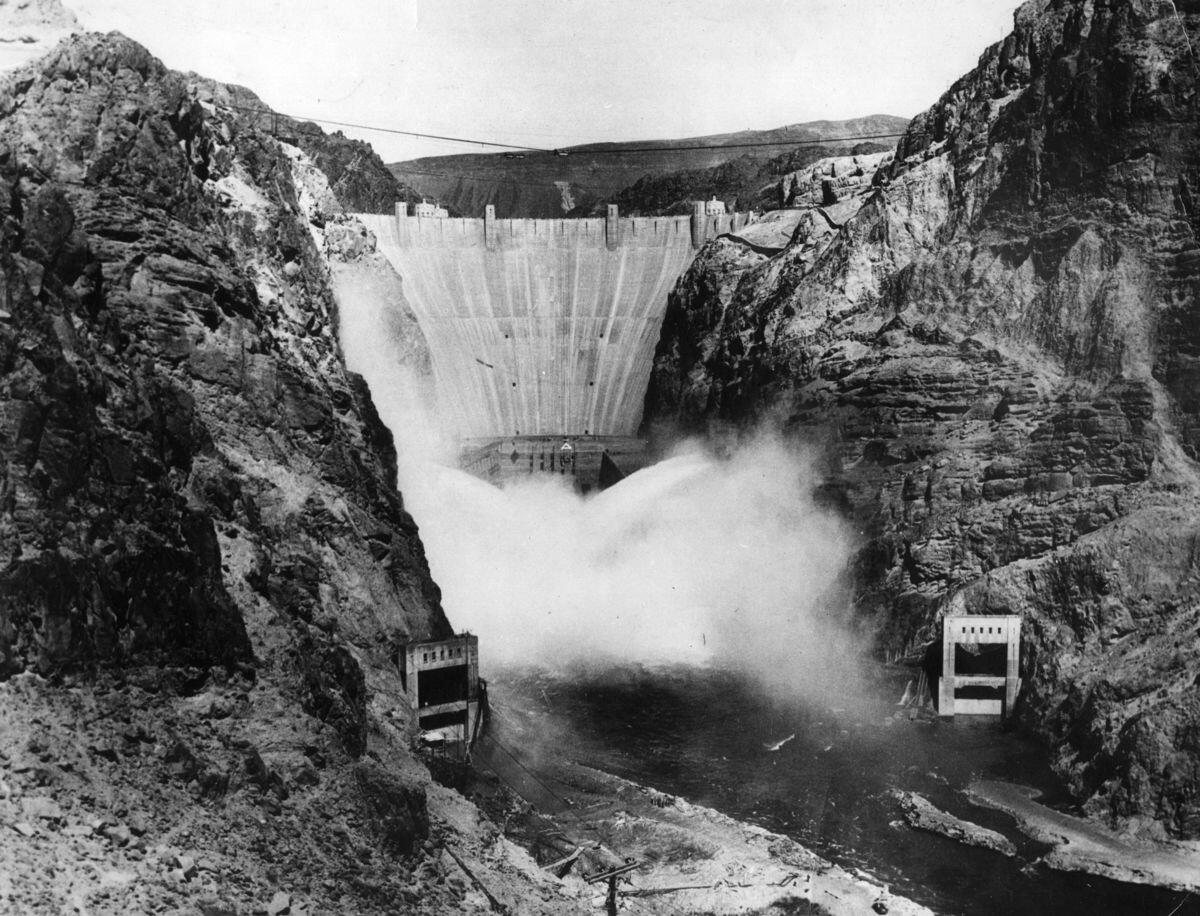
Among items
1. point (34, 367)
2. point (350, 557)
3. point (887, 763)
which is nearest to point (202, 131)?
point (350, 557)

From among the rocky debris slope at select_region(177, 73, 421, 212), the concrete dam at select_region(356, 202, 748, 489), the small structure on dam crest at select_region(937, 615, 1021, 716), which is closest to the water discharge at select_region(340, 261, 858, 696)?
the concrete dam at select_region(356, 202, 748, 489)

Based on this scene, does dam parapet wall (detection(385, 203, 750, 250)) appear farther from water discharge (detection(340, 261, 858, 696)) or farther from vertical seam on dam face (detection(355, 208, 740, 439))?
water discharge (detection(340, 261, 858, 696))

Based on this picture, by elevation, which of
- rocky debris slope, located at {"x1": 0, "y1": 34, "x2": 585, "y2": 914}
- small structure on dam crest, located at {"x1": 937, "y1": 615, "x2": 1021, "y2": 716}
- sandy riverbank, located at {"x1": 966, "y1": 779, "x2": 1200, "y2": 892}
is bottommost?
sandy riverbank, located at {"x1": 966, "y1": 779, "x2": 1200, "y2": 892}

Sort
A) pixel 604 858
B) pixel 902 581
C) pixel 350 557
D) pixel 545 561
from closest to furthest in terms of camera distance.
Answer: pixel 604 858 < pixel 350 557 < pixel 902 581 < pixel 545 561

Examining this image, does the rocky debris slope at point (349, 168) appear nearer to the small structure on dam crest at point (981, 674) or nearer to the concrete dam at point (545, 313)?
the concrete dam at point (545, 313)

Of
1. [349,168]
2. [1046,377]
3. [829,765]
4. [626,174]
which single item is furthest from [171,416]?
[626,174]

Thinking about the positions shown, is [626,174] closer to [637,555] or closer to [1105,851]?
[637,555]

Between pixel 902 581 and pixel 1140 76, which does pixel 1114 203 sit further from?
pixel 902 581
